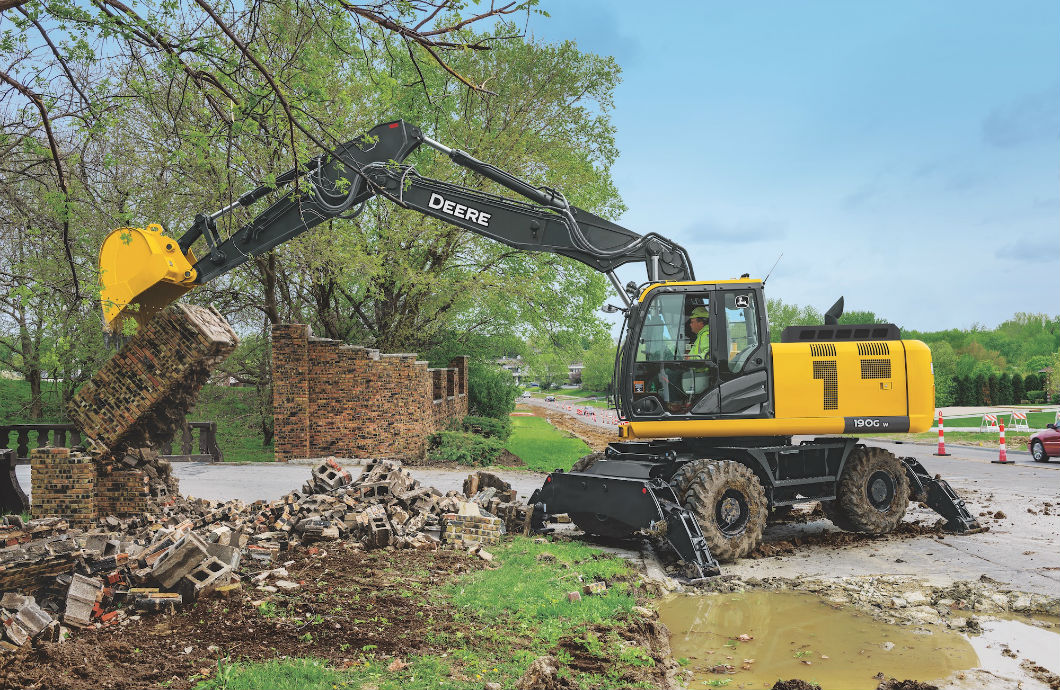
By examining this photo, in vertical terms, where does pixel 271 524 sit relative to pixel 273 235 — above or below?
below

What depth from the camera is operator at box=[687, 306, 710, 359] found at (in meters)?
9.16

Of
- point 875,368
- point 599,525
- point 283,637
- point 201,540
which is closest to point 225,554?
point 201,540

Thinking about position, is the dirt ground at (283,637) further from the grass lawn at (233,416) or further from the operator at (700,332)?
Result: the grass lawn at (233,416)

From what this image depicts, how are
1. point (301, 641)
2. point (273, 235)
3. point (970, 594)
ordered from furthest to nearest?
point (273, 235) → point (970, 594) → point (301, 641)

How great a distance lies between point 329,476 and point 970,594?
8031mm

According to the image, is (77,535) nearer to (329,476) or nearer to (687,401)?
(329,476)

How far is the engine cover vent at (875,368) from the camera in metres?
9.49

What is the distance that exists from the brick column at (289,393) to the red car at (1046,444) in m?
19.3

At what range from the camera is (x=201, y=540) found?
23.4ft

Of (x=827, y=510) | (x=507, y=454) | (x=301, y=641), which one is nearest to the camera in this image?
(x=301, y=641)

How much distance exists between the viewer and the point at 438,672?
5055 mm

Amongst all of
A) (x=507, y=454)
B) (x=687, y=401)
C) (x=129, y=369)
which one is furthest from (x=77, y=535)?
(x=507, y=454)

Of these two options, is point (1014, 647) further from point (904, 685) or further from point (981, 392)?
point (981, 392)

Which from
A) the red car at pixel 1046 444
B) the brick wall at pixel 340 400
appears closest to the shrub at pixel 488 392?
the brick wall at pixel 340 400
